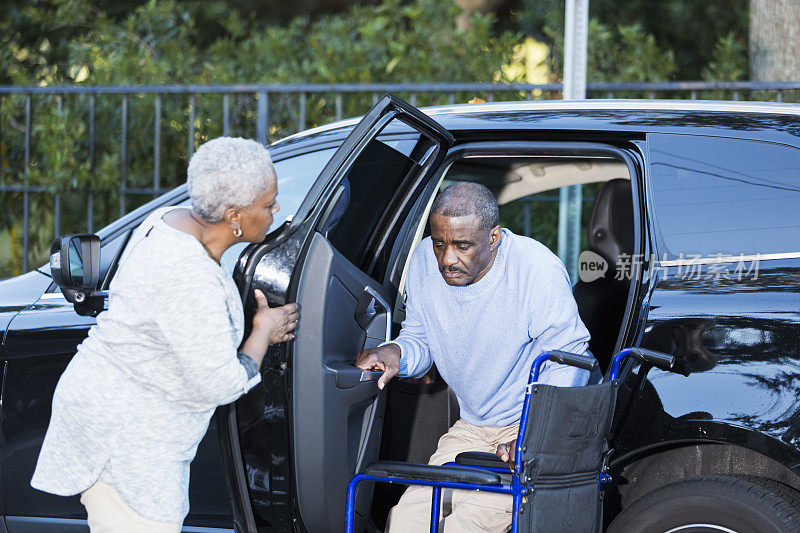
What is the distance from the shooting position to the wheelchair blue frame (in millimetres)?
2613

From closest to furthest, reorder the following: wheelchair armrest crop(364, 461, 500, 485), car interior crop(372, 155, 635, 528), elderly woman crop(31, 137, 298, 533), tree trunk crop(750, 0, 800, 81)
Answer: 1. elderly woman crop(31, 137, 298, 533)
2. wheelchair armrest crop(364, 461, 500, 485)
3. car interior crop(372, 155, 635, 528)
4. tree trunk crop(750, 0, 800, 81)

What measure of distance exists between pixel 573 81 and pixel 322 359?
10.4 feet

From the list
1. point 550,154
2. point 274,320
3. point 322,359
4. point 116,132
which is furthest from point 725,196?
point 116,132

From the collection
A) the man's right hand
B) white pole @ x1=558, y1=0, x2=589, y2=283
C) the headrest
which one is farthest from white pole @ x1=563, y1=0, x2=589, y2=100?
the man's right hand

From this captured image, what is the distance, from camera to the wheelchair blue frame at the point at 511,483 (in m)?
2.61

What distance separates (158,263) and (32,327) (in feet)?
3.83

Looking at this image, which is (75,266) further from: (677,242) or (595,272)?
(595,272)

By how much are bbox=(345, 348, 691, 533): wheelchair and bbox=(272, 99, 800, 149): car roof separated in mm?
810

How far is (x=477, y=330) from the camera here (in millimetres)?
3229

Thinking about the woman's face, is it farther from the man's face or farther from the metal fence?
the metal fence

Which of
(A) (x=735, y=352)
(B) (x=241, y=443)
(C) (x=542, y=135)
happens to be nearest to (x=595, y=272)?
(C) (x=542, y=135)

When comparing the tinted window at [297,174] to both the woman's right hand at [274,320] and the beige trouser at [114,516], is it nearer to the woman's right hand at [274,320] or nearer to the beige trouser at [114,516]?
the woman's right hand at [274,320]

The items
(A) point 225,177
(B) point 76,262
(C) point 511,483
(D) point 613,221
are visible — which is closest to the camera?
(A) point 225,177

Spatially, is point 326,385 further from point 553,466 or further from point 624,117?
point 624,117
